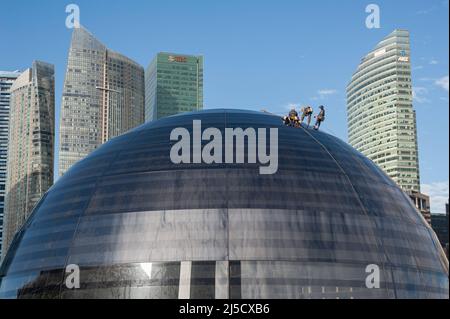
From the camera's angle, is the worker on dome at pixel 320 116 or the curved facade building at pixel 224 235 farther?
the worker on dome at pixel 320 116

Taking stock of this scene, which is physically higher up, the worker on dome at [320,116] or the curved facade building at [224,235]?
the worker on dome at [320,116]

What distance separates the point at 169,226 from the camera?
44719 millimetres

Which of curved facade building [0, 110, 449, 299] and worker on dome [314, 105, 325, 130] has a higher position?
worker on dome [314, 105, 325, 130]

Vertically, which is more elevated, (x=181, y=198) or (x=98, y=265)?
(x=181, y=198)

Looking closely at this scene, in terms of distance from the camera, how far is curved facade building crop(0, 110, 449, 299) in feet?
141

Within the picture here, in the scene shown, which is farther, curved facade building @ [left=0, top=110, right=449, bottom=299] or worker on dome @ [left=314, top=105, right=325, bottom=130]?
worker on dome @ [left=314, top=105, right=325, bottom=130]

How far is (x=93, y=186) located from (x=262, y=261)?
1477cm

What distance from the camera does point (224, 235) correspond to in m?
44.0

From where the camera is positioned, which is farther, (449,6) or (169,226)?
(169,226)

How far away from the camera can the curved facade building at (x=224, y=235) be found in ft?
141

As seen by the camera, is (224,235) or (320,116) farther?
(320,116)
